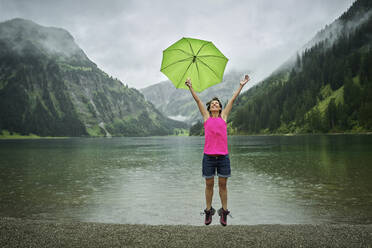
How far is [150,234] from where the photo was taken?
10367mm

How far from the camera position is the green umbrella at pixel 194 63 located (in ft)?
→ 32.8

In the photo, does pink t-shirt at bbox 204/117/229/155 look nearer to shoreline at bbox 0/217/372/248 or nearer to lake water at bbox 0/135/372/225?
shoreline at bbox 0/217/372/248

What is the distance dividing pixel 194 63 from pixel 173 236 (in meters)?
6.14

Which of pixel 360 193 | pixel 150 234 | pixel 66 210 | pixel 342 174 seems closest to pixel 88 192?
pixel 66 210

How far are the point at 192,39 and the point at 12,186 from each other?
27.7m

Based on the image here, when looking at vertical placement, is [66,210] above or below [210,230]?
below

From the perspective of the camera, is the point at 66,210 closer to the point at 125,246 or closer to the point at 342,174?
the point at 125,246

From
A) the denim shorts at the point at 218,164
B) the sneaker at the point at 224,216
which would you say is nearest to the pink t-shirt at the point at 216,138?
the denim shorts at the point at 218,164

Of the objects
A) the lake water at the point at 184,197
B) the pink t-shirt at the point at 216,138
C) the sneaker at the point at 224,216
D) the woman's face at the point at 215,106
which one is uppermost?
the woman's face at the point at 215,106

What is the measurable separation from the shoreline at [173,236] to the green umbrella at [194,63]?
17.0 ft

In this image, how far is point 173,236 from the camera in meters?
10.0

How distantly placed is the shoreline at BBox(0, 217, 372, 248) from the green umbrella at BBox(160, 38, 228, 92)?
518 cm

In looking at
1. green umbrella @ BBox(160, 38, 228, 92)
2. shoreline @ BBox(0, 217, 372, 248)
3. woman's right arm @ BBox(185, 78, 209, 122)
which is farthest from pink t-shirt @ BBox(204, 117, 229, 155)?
shoreline @ BBox(0, 217, 372, 248)

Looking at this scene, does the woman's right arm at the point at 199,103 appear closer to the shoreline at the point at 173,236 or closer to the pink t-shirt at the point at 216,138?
the pink t-shirt at the point at 216,138
